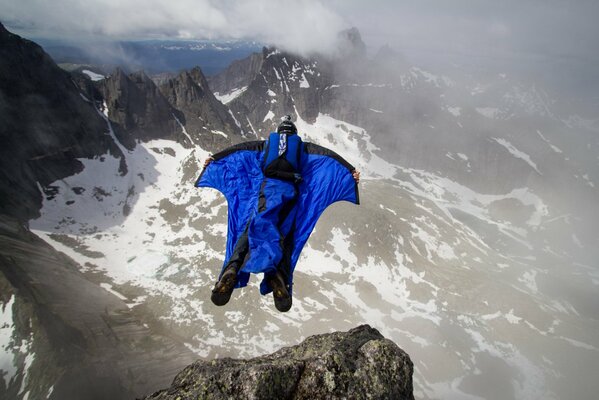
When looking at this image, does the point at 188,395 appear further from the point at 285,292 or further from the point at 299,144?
the point at 299,144

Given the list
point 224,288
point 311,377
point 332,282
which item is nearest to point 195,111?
point 332,282

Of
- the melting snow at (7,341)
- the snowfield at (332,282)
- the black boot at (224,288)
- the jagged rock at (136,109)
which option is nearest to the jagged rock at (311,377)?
the black boot at (224,288)

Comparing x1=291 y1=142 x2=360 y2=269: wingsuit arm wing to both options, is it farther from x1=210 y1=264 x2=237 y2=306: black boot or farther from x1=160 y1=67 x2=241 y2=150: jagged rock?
x1=160 y1=67 x2=241 y2=150: jagged rock

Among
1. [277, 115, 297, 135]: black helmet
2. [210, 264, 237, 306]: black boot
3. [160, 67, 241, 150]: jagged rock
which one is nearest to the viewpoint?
[210, 264, 237, 306]: black boot

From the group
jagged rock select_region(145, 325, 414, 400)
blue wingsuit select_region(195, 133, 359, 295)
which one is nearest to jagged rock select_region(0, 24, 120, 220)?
blue wingsuit select_region(195, 133, 359, 295)

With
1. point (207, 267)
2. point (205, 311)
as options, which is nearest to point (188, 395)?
point (205, 311)

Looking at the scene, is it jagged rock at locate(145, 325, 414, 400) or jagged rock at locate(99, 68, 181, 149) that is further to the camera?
jagged rock at locate(99, 68, 181, 149)

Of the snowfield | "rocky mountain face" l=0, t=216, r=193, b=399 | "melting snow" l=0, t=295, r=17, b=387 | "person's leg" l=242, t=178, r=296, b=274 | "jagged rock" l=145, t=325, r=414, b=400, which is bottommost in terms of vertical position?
the snowfield

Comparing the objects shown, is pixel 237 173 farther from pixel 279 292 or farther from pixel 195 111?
pixel 195 111
